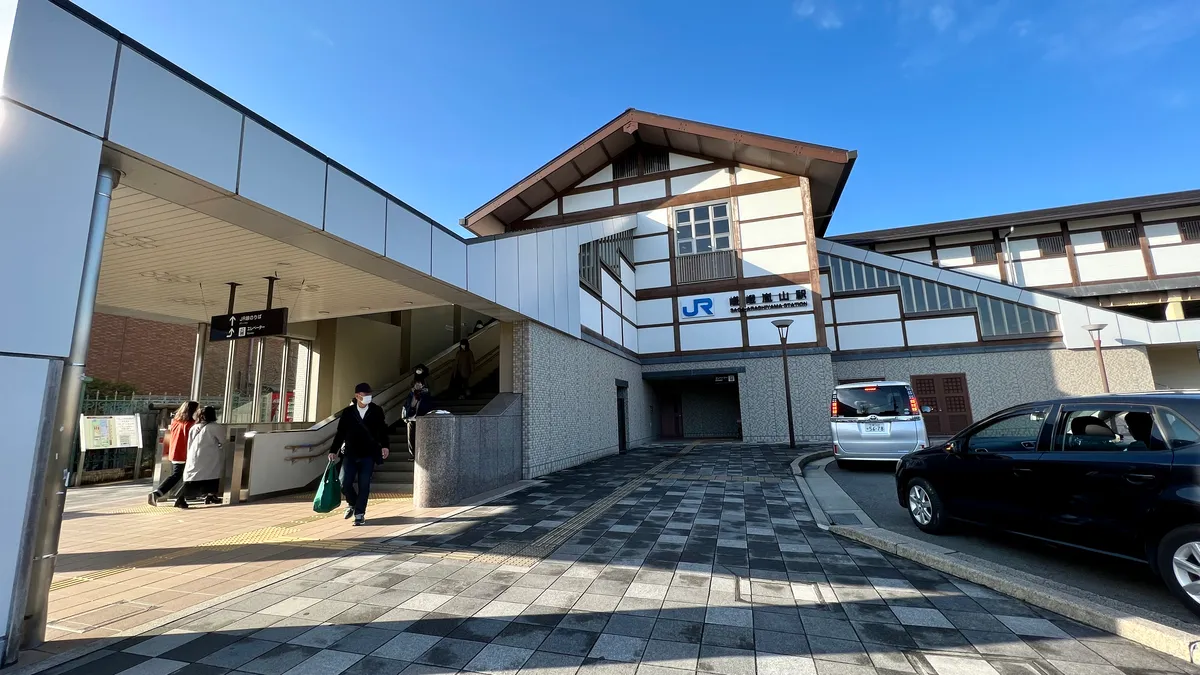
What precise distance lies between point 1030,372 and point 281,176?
21.9 metres

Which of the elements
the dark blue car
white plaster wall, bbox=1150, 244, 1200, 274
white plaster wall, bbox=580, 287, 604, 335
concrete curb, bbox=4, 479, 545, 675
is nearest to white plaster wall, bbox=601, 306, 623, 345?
white plaster wall, bbox=580, 287, 604, 335

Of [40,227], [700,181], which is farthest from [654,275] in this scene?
[40,227]

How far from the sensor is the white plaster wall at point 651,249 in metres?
18.8

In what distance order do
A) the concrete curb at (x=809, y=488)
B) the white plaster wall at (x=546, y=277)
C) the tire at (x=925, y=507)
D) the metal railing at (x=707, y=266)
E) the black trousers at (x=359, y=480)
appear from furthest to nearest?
1. the metal railing at (x=707, y=266)
2. the white plaster wall at (x=546, y=277)
3. the black trousers at (x=359, y=480)
4. the concrete curb at (x=809, y=488)
5. the tire at (x=925, y=507)

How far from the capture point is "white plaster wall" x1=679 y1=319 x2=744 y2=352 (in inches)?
701

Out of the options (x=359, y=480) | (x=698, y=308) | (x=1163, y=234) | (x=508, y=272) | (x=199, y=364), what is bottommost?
(x=359, y=480)

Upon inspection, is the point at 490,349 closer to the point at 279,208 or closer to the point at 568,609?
the point at 279,208

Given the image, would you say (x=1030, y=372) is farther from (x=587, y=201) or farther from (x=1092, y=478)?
(x=1092, y=478)

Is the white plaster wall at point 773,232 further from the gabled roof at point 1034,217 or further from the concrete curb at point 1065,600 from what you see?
the concrete curb at point 1065,600

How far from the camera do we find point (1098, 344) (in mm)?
15422

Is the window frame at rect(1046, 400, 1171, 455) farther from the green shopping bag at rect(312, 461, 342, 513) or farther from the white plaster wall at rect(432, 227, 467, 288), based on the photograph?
the green shopping bag at rect(312, 461, 342, 513)

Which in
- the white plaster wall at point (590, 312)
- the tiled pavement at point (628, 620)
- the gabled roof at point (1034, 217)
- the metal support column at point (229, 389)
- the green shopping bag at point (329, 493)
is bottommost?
the tiled pavement at point (628, 620)

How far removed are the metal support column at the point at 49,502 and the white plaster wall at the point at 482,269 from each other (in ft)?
15.4

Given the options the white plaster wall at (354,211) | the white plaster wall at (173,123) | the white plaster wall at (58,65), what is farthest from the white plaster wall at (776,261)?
the white plaster wall at (58,65)
